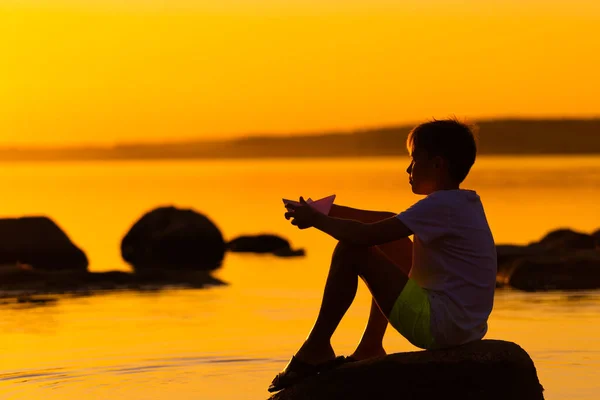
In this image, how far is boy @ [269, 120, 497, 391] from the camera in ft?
30.8

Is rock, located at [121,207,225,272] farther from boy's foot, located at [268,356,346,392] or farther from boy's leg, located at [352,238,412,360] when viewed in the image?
boy's foot, located at [268,356,346,392]

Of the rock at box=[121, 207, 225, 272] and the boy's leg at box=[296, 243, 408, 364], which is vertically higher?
the rock at box=[121, 207, 225, 272]

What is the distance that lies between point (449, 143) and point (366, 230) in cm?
79

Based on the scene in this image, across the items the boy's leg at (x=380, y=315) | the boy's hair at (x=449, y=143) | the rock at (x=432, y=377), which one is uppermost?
the boy's hair at (x=449, y=143)

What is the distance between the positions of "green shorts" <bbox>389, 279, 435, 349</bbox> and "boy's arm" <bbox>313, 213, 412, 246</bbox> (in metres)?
0.34

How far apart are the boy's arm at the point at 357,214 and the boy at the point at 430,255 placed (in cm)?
22

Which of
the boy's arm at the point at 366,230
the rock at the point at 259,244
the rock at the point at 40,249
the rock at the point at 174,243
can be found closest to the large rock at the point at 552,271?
the rock at the point at 174,243

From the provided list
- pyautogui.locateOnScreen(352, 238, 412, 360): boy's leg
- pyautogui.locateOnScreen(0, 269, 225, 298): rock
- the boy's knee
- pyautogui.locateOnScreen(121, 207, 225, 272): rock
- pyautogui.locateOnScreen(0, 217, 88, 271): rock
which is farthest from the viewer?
pyautogui.locateOnScreen(121, 207, 225, 272): rock

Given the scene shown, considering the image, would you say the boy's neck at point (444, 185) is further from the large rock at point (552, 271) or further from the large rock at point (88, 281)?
the large rock at point (88, 281)

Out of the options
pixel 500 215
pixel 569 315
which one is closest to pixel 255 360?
pixel 569 315

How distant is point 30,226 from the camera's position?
23.4 metres

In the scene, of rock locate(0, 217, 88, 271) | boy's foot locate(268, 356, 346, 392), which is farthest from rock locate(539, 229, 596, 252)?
boy's foot locate(268, 356, 346, 392)

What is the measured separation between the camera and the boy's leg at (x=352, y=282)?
31.0ft

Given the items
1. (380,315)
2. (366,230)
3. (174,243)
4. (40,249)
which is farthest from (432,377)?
(174,243)
